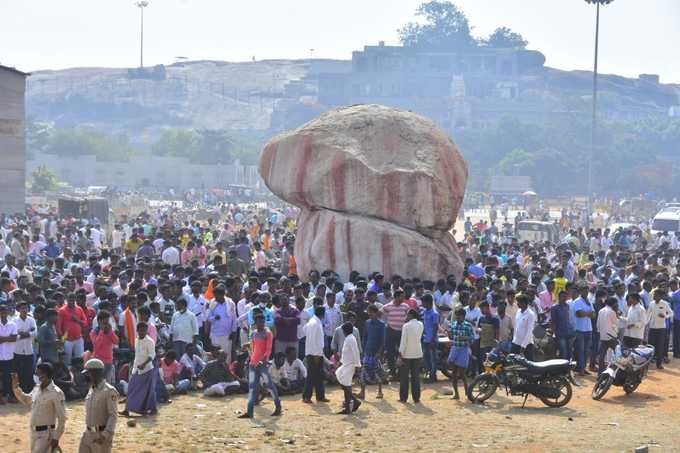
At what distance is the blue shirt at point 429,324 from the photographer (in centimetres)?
1390

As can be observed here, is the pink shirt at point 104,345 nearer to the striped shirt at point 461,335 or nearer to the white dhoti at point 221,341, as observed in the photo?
the white dhoti at point 221,341

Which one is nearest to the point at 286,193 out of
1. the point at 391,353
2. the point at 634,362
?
the point at 391,353

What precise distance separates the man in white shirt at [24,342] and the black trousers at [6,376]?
0.27 ft

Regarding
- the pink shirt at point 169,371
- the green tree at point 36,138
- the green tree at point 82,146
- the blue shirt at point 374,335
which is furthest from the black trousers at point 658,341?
the green tree at point 36,138

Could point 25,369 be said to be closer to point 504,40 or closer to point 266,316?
point 266,316

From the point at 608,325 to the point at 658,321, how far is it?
131 centimetres

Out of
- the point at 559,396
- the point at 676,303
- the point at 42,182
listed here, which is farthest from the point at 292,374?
the point at 42,182

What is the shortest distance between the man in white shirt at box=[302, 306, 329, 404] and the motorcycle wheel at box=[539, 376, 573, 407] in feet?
7.61

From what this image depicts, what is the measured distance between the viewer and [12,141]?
37.4 m

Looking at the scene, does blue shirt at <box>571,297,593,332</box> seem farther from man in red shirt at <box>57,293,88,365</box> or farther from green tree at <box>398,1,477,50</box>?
green tree at <box>398,1,477,50</box>

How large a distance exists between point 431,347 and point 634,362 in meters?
2.25

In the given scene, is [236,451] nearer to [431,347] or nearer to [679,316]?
[431,347]

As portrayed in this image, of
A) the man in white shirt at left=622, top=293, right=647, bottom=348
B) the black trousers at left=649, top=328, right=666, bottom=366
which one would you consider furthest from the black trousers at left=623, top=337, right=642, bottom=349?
the black trousers at left=649, top=328, right=666, bottom=366

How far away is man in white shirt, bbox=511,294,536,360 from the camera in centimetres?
1377
